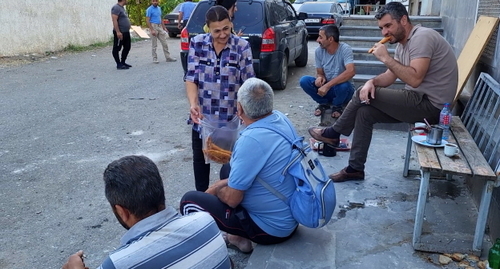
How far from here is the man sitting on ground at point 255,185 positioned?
254cm

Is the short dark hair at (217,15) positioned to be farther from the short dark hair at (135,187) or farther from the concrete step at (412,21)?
the concrete step at (412,21)

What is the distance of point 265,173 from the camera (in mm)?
2596

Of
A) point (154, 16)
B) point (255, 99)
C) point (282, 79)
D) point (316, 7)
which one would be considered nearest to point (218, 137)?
point (255, 99)

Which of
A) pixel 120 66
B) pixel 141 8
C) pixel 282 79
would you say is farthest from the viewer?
pixel 141 8

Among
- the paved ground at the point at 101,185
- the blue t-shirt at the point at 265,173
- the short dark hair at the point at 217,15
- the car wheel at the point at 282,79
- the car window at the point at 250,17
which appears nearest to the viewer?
the blue t-shirt at the point at 265,173

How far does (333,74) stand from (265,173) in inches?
129

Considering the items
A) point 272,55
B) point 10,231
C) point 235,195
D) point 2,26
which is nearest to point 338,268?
point 235,195

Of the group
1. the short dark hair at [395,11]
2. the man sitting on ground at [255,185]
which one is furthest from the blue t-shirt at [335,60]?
the man sitting on ground at [255,185]

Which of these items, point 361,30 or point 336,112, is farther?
point 361,30

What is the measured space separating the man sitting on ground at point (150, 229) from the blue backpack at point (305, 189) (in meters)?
0.98

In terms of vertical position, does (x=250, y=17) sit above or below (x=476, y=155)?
above

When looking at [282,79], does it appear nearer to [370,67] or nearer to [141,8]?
[370,67]

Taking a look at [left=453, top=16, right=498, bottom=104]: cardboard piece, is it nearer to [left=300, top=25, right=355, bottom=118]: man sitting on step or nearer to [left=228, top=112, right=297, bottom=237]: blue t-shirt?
[left=300, top=25, right=355, bottom=118]: man sitting on step

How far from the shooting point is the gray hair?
265 cm
